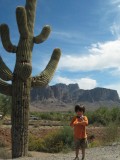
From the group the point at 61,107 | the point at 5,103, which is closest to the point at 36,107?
the point at 61,107

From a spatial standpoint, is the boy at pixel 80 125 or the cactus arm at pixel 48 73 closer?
the boy at pixel 80 125

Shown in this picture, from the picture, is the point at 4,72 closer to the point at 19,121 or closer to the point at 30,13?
the point at 19,121

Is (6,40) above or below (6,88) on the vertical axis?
above

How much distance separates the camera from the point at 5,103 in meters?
36.5

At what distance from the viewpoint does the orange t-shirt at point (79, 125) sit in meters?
11.3

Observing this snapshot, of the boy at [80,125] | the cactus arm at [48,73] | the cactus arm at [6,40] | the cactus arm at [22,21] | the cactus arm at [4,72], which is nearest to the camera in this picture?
the boy at [80,125]

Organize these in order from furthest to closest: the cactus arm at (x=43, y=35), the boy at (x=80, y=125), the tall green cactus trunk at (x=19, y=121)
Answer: the cactus arm at (x=43, y=35), the tall green cactus trunk at (x=19, y=121), the boy at (x=80, y=125)

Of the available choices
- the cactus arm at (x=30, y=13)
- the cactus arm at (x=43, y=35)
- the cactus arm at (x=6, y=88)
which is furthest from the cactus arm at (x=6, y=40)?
the cactus arm at (x=6, y=88)

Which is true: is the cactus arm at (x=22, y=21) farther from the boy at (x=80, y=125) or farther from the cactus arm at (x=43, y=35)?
the boy at (x=80, y=125)

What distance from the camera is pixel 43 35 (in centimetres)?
1675

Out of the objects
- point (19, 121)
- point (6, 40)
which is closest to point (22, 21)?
point (6, 40)

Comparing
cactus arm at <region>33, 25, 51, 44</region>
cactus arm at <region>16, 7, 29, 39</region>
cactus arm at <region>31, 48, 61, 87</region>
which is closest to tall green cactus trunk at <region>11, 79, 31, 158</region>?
cactus arm at <region>31, 48, 61, 87</region>

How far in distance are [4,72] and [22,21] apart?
6.93 ft

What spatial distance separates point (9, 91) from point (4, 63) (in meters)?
1.16
